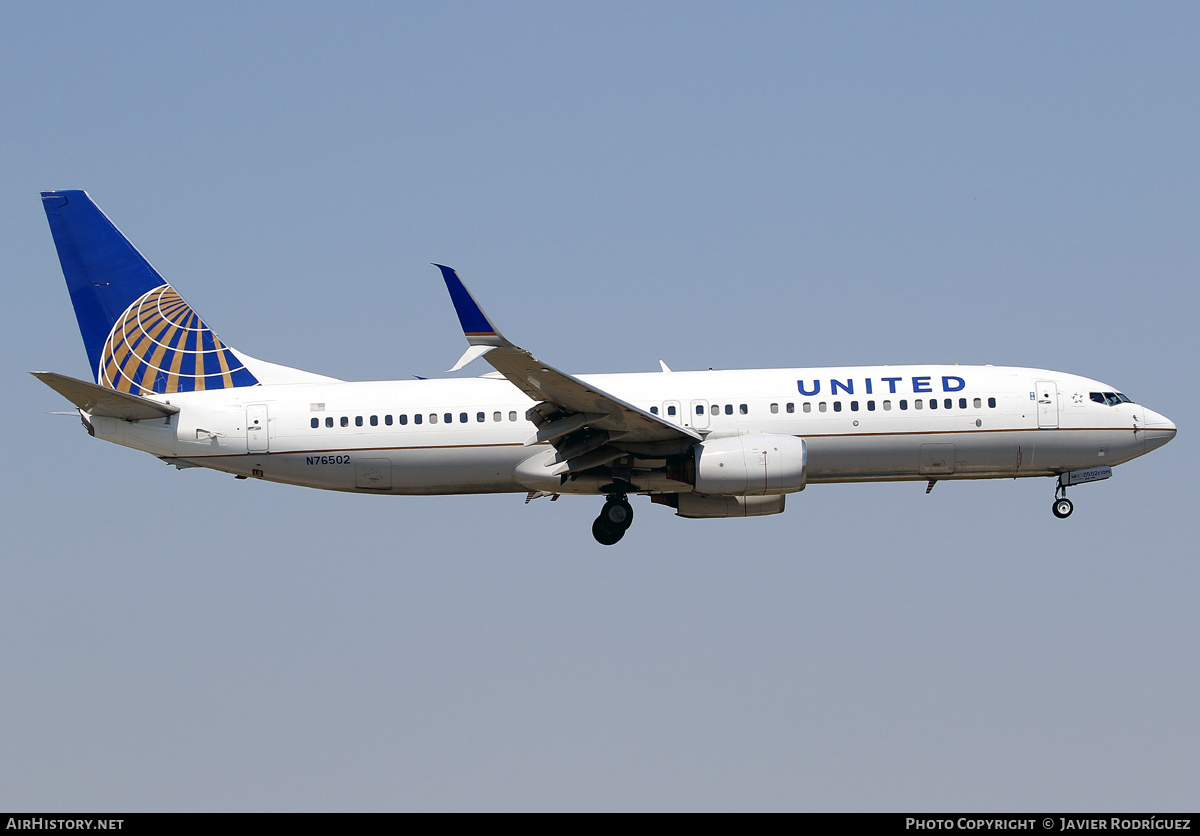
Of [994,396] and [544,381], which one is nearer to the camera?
[544,381]

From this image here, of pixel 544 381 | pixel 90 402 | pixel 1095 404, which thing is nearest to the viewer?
pixel 544 381

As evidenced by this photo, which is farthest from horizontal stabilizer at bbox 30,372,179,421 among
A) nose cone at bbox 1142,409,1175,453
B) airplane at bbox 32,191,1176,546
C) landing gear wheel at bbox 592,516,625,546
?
nose cone at bbox 1142,409,1175,453

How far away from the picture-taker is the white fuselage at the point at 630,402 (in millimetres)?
33750

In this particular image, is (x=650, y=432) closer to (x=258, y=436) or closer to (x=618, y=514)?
(x=618, y=514)

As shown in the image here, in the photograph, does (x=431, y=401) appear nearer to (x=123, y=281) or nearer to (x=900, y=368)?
(x=123, y=281)

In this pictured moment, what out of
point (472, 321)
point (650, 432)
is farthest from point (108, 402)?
point (650, 432)

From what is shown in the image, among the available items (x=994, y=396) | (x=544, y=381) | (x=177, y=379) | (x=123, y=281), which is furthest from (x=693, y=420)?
(x=123, y=281)

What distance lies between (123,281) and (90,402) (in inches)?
194

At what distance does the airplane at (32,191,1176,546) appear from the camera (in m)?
33.3

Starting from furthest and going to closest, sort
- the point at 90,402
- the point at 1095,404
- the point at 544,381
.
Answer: the point at 1095,404
the point at 90,402
the point at 544,381

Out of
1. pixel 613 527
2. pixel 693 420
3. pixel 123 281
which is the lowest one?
pixel 613 527

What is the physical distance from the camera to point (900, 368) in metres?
34.9

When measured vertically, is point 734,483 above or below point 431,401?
below

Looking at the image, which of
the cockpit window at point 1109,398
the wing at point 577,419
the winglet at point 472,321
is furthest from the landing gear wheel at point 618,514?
the cockpit window at point 1109,398
